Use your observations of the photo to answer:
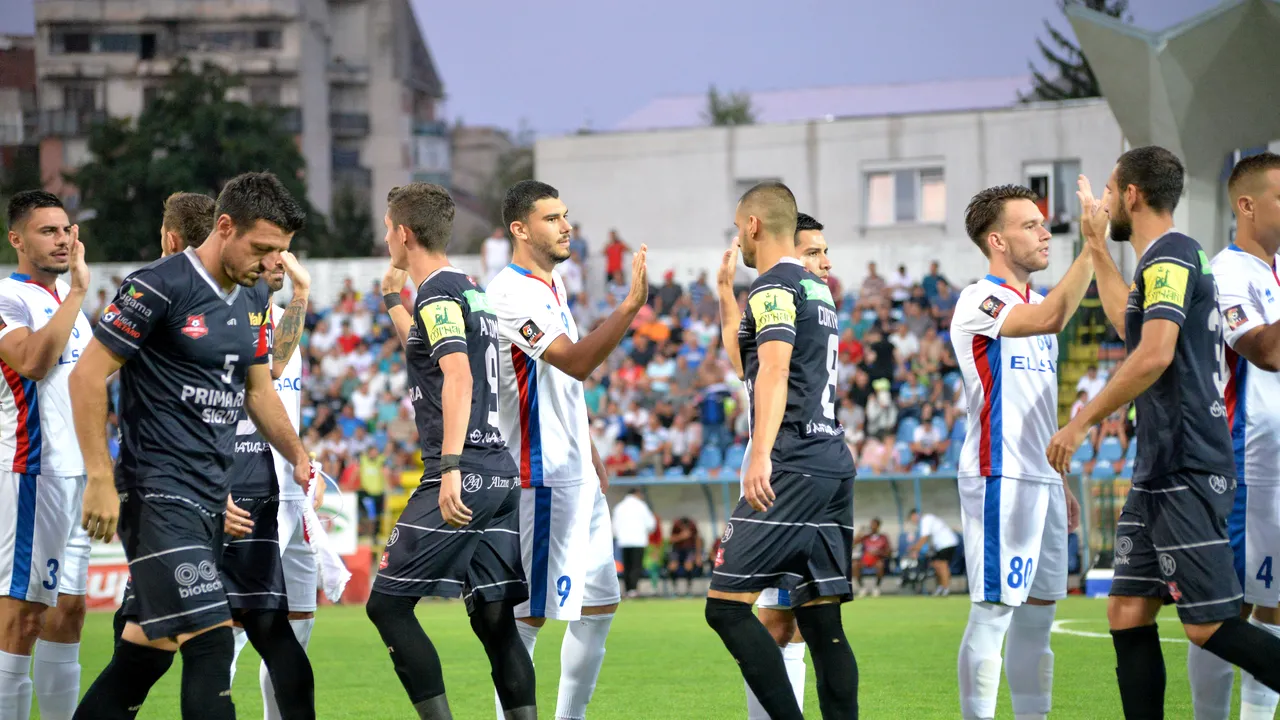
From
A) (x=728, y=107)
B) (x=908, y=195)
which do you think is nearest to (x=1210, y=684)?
(x=908, y=195)

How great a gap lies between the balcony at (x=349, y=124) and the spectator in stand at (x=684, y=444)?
215ft

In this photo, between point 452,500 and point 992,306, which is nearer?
point 452,500

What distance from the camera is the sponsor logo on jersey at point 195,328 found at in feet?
20.4

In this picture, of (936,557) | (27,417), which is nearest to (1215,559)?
(27,417)

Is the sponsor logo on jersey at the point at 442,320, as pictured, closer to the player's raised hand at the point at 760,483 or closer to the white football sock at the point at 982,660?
the player's raised hand at the point at 760,483

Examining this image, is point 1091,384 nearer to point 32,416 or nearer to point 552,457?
point 552,457

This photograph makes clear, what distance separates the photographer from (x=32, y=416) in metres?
8.12

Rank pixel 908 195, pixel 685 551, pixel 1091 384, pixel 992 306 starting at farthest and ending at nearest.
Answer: pixel 908 195 → pixel 685 551 → pixel 1091 384 → pixel 992 306

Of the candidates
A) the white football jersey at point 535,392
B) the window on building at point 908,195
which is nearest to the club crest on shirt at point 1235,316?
the white football jersey at point 535,392

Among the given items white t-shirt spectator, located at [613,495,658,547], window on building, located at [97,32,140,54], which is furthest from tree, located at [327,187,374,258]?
white t-shirt spectator, located at [613,495,658,547]

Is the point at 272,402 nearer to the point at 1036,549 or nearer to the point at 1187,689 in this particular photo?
the point at 1036,549

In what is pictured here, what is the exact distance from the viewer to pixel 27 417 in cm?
811

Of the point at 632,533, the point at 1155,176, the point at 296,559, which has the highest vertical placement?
the point at 1155,176

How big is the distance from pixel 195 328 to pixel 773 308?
9.18 ft
